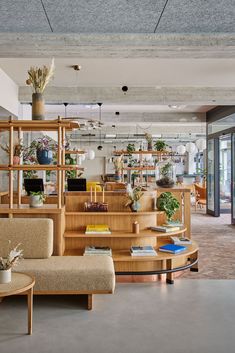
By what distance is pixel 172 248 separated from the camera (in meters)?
5.24

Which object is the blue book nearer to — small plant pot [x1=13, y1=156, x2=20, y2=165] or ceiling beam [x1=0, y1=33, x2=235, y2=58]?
small plant pot [x1=13, y1=156, x2=20, y2=165]

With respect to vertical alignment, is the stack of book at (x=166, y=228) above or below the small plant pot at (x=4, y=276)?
above

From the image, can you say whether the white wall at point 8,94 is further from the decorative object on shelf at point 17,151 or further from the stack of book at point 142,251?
the stack of book at point 142,251

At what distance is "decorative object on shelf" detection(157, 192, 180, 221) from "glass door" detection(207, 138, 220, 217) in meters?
6.78

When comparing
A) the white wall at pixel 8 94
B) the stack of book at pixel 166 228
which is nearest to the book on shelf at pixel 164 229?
the stack of book at pixel 166 228

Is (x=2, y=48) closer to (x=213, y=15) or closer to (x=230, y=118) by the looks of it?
(x=213, y=15)

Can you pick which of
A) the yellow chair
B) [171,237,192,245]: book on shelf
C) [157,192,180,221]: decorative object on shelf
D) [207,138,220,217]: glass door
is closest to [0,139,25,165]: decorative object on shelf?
the yellow chair

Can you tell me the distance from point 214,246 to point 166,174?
2.08 meters

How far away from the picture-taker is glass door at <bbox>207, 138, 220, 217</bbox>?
477 inches

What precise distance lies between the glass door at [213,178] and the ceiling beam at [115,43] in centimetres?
826

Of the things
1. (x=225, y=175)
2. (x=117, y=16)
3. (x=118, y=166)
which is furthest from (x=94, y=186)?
(x=225, y=175)

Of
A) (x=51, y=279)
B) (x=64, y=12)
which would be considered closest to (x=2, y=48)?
(x=64, y=12)

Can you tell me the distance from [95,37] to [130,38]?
0.35m

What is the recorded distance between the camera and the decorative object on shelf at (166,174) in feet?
20.9
